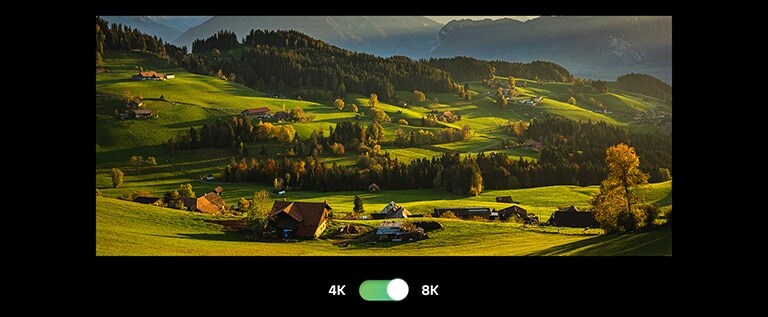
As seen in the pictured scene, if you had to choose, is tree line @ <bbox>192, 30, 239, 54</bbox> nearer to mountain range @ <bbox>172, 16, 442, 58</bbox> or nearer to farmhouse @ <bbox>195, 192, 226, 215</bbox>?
mountain range @ <bbox>172, 16, 442, 58</bbox>

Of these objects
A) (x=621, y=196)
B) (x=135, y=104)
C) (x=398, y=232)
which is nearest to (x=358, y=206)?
(x=398, y=232)

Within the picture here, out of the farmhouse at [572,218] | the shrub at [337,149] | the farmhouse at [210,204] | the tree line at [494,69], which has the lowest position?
the farmhouse at [572,218]

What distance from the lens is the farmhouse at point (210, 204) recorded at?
206 inches

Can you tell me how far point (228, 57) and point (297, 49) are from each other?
2.06ft

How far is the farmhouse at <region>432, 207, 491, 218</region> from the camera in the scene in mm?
5297

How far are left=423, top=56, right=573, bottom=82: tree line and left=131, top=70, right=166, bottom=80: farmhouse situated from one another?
2371mm

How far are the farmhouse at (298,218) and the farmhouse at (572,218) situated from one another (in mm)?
1935

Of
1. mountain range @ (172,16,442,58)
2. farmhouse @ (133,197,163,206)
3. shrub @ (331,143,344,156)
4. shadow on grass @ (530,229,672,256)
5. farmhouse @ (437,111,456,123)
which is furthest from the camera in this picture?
farmhouse @ (437,111,456,123)

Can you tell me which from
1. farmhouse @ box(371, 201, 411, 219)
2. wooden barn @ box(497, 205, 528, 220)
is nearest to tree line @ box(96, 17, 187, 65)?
farmhouse @ box(371, 201, 411, 219)

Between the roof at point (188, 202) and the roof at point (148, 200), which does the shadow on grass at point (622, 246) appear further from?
the roof at point (148, 200)

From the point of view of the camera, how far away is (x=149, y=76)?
17.6 feet

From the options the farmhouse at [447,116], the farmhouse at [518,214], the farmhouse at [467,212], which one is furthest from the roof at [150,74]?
the farmhouse at [518,214]
